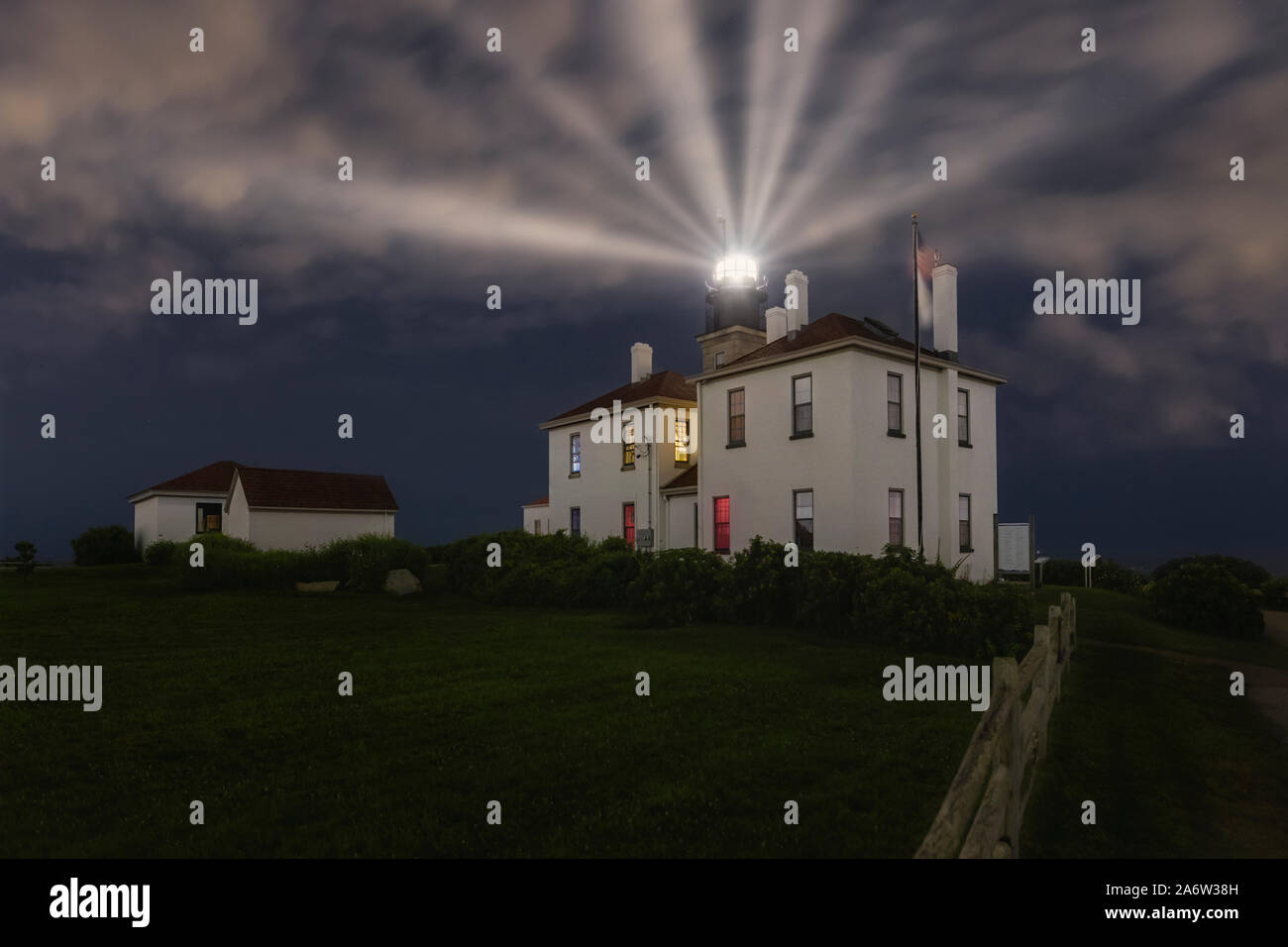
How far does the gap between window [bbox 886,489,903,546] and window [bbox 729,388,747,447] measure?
17.1ft

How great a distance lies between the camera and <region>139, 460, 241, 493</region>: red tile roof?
45750 millimetres

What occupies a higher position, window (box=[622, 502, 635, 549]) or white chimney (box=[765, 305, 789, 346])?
white chimney (box=[765, 305, 789, 346])

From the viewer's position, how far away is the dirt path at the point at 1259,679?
11.8 metres

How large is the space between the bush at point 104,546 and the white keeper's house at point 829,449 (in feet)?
107

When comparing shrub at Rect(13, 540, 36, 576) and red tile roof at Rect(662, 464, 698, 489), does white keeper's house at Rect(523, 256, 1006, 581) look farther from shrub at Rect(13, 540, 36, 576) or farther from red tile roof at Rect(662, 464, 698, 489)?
shrub at Rect(13, 540, 36, 576)

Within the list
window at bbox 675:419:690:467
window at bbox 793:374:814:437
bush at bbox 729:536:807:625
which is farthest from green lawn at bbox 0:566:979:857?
window at bbox 675:419:690:467

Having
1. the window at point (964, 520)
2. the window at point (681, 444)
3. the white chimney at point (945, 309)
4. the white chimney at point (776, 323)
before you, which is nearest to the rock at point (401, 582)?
the window at point (681, 444)

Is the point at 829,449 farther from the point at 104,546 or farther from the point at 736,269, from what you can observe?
the point at 104,546

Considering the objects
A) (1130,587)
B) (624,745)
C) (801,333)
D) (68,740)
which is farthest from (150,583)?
(1130,587)

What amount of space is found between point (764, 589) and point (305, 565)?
1791 cm

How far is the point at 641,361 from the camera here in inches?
1469

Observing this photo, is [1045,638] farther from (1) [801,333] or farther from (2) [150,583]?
(2) [150,583]

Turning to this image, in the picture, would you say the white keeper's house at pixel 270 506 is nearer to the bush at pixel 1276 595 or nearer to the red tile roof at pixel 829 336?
the red tile roof at pixel 829 336

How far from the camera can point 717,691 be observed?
11641 millimetres
